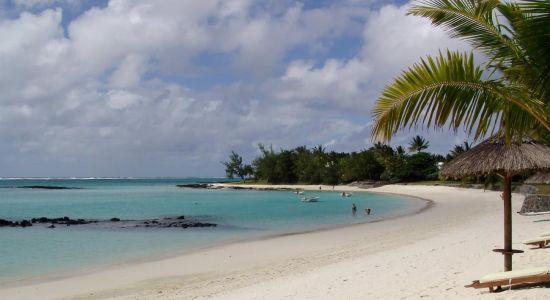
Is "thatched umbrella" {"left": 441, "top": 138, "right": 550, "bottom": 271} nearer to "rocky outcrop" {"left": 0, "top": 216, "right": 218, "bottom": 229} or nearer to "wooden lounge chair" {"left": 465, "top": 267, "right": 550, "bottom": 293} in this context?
A: "wooden lounge chair" {"left": 465, "top": 267, "right": 550, "bottom": 293}

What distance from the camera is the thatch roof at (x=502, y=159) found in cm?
801

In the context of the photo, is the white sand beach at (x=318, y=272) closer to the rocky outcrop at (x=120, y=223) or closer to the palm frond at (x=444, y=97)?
the palm frond at (x=444, y=97)

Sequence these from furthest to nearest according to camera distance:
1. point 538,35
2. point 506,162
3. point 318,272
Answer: point 318,272 < point 506,162 < point 538,35

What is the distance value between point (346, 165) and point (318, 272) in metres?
71.2

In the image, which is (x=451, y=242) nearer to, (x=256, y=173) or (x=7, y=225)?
(x=7, y=225)

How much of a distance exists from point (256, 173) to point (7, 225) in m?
82.5

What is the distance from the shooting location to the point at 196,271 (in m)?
13.4

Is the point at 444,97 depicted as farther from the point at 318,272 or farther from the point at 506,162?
the point at 318,272

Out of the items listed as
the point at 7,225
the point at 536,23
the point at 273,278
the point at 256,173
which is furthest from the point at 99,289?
the point at 256,173

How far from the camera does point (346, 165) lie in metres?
81.9

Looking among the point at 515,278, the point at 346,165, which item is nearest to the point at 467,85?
the point at 515,278

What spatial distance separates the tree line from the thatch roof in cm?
5036

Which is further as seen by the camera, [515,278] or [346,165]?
[346,165]

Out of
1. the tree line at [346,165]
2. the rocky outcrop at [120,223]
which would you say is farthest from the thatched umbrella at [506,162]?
the tree line at [346,165]
